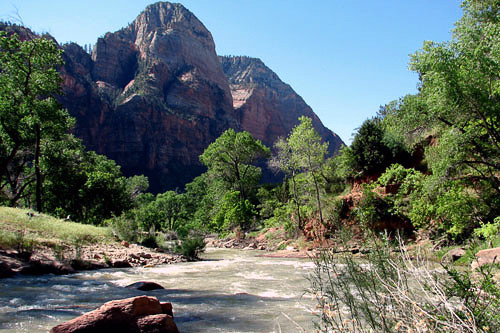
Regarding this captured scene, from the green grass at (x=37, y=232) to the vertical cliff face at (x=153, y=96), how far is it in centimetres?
9470

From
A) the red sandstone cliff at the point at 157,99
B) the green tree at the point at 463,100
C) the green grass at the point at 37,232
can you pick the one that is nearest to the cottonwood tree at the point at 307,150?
the green tree at the point at 463,100

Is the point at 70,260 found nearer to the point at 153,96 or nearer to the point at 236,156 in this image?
the point at 236,156

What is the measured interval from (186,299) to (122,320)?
9.99ft

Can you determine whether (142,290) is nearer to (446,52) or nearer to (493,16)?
(446,52)

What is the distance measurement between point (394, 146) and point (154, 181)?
3852 inches

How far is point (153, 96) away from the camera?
374 ft

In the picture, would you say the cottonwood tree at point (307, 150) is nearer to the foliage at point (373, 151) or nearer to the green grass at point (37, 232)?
the foliage at point (373, 151)

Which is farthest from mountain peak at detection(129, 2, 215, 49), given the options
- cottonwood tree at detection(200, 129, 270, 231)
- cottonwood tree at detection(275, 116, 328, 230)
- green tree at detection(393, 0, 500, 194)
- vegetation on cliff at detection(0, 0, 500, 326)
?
green tree at detection(393, 0, 500, 194)

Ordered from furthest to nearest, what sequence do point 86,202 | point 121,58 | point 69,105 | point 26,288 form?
point 121,58 < point 69,105 < point 86,202 < point 26,288

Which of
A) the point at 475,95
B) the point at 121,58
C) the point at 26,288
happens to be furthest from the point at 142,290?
the point at 121,58

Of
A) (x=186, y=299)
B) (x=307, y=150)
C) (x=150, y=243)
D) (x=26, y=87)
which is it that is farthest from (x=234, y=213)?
(x=186, y=299)

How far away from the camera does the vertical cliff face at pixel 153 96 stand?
345 ft

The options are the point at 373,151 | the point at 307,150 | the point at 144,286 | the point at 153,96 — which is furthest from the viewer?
the point at 153,96

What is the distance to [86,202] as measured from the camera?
1172 inches
